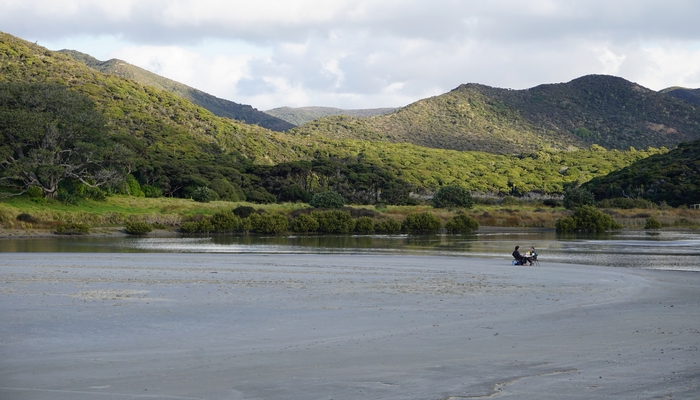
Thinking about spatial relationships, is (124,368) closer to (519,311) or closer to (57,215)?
(519,311)

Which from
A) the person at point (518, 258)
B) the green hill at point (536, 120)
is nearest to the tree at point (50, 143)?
the person at point (518, 258)

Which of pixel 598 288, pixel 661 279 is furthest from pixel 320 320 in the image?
pixel 661 279

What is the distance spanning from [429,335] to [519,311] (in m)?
3.32

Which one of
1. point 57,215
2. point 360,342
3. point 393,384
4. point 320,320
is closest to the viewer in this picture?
point 393,384

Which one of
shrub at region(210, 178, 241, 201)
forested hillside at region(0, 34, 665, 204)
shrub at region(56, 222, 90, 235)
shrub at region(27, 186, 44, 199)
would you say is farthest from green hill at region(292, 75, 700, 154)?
shrub at region(56, 222, 90, 235)

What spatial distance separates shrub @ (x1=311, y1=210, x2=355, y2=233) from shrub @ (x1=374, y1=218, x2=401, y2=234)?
178 centimetres

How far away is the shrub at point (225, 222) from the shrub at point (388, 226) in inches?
359

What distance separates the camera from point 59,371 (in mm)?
9750

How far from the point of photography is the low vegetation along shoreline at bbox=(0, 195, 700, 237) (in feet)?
148

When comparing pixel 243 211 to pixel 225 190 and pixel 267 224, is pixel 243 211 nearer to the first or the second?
pixel 267 224

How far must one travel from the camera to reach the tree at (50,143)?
49.2 m

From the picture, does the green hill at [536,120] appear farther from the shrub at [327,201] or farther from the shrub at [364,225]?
the shrub at [364,225]

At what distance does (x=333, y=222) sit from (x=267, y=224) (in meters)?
4.39

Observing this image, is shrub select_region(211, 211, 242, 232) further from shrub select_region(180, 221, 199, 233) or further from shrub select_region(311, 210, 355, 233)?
shrub select_region(311, 210, 355, 233)
